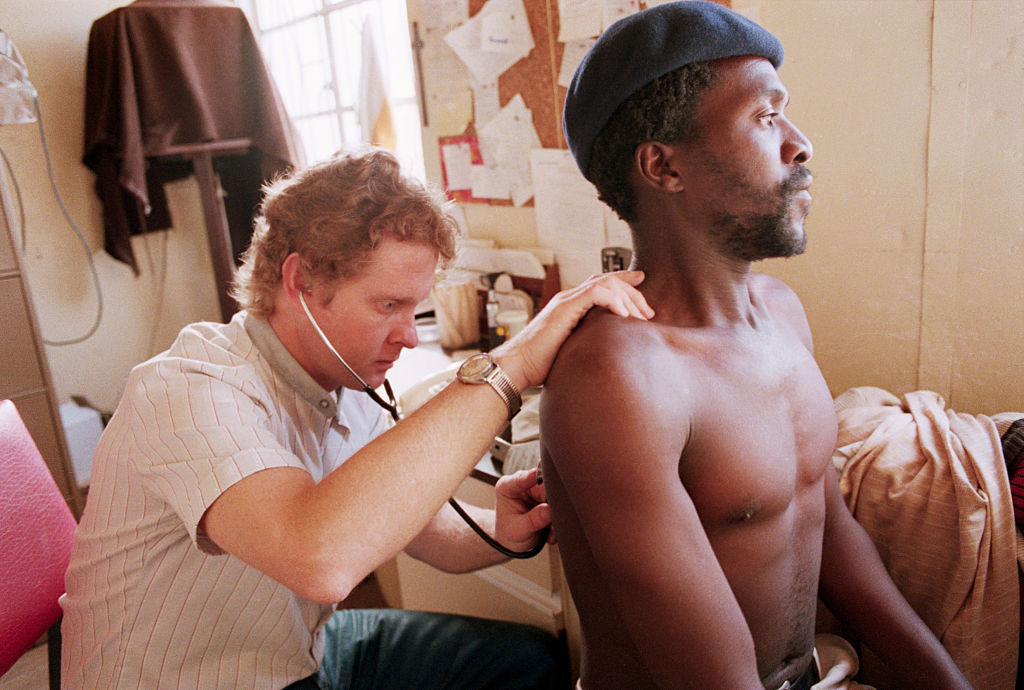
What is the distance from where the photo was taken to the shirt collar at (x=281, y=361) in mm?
1201

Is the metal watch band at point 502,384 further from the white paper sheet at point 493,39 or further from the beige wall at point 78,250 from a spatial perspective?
the beige wall at point 78,250

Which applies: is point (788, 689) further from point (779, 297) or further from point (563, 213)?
point (563, 213)

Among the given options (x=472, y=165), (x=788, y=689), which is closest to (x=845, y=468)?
(x=788, y=689)

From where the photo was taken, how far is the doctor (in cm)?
90

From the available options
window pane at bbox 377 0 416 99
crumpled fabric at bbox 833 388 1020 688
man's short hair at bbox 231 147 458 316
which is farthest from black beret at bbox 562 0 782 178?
window pane at bbox 377 0 416 99

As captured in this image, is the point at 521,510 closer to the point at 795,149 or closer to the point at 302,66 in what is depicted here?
the point at 795,149

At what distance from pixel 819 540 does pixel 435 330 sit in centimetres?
155

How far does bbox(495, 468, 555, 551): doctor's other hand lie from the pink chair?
2.45ft

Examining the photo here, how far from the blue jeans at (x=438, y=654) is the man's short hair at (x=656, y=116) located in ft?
3.11

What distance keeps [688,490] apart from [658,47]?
50cm

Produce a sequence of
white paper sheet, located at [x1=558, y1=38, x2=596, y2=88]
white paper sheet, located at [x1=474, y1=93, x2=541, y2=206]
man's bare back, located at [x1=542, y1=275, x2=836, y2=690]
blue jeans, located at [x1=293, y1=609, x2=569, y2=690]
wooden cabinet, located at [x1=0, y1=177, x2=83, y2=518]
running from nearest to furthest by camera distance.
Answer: man's bare back, located at [x1=542, y1=275, x2=836, y2=690] < blue jeans, located at [x1=293, y1=609, x2=569, y2=690] < white paper sheet, located at [x1=558, y1=38, x2=596, y2=88] < white paper sheet, located at [x1=474, y1=93, x2=541, y2=206] < wooden cabinet, located at [x1=0, y1=177, x2=83, y2=518]

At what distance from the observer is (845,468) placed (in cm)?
122

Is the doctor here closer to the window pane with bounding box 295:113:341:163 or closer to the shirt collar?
the shirt collar

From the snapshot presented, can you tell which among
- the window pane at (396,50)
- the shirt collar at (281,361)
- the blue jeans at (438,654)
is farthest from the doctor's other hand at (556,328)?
the window pane at (396,50)
